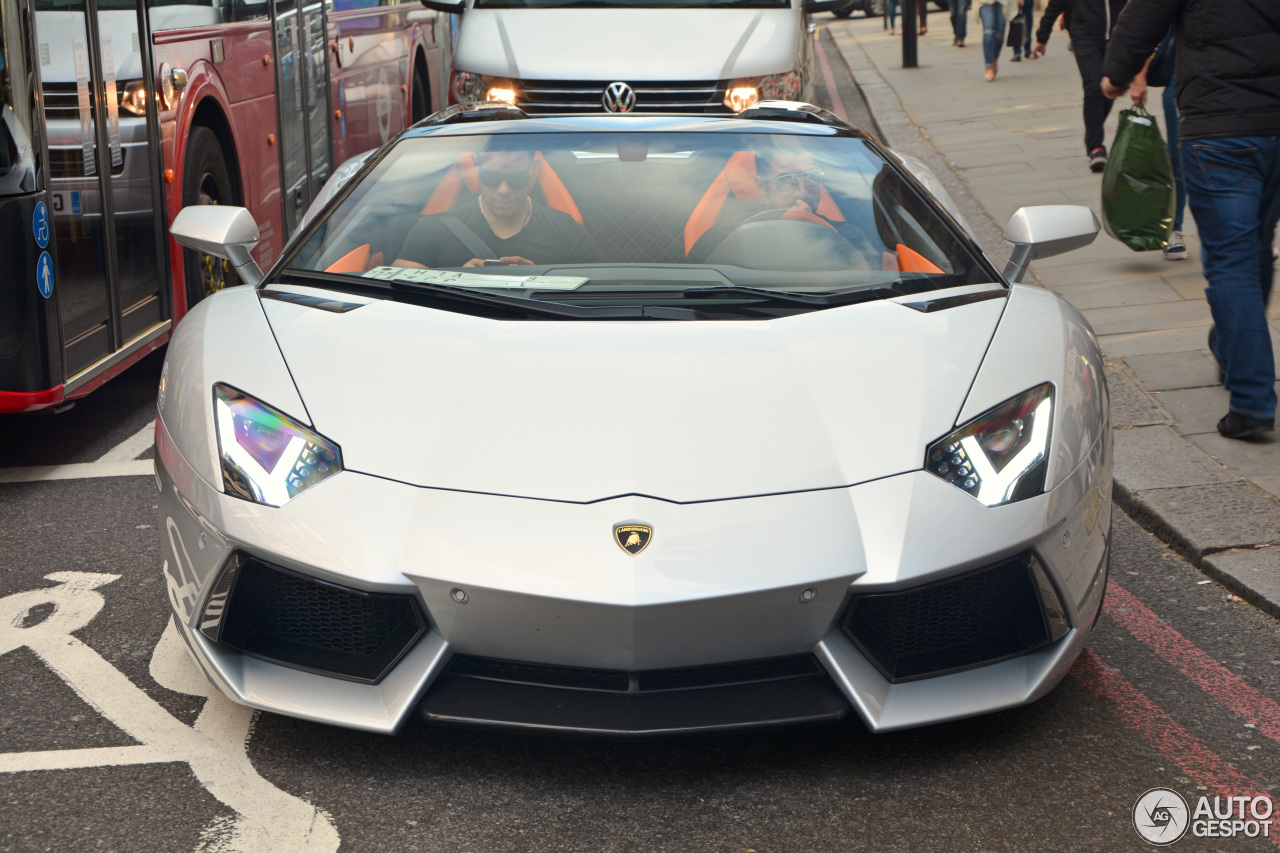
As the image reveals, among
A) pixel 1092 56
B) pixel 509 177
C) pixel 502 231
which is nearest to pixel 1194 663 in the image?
pixel 502 231

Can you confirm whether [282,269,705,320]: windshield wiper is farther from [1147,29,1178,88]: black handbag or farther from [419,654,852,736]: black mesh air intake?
[1147,29,1178,88]: black handbag

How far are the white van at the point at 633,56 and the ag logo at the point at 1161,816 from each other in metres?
5.19

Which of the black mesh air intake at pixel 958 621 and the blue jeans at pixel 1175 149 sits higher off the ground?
the blue jeans at pixel 1175 149

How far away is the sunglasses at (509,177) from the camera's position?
3.87 metres

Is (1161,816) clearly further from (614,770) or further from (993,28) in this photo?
(993,28)

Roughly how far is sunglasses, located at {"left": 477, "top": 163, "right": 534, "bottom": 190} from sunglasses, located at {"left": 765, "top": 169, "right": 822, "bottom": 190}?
2.20 ft

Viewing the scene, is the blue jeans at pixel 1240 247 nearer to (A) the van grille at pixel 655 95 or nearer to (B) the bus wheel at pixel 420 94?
(A) the van grille at pixel 655 95

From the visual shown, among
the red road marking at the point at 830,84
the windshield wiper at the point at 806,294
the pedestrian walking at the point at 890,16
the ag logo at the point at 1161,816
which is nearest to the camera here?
the ag logo at the point at 1161,816

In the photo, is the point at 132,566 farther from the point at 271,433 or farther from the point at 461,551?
the point at 461,551

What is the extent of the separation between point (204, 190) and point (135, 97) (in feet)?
3.14

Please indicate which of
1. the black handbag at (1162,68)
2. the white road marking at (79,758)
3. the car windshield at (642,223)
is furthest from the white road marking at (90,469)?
the black handbag at (1162,68)

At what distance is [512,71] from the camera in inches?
298

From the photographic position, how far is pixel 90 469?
501 cm

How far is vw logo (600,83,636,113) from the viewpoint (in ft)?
24.2
